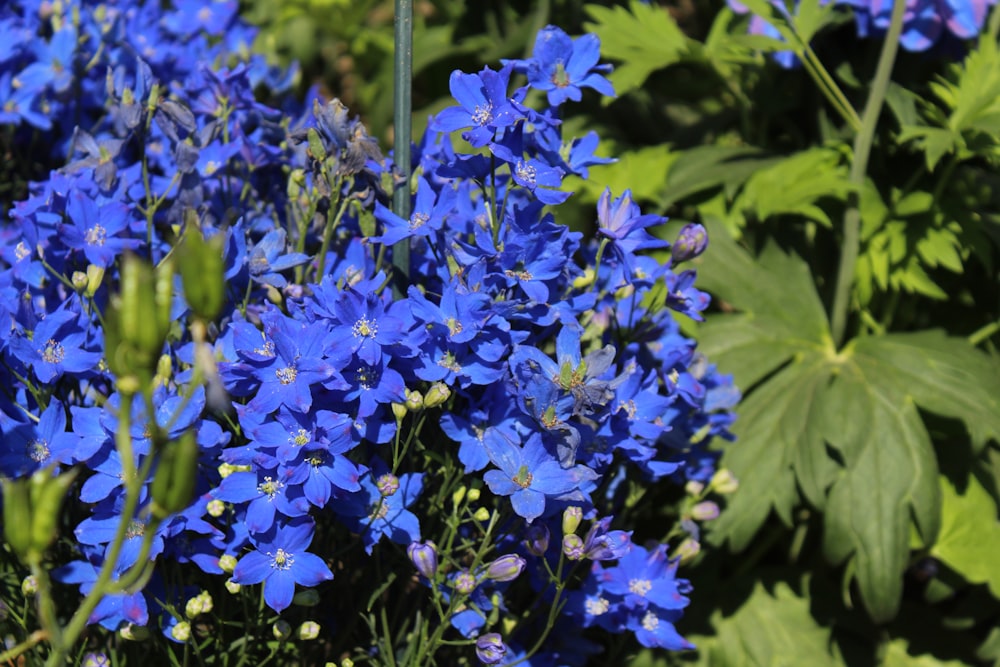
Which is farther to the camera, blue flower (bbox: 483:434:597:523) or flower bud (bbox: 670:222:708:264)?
flower bud (bbox: 670:222:708:264)

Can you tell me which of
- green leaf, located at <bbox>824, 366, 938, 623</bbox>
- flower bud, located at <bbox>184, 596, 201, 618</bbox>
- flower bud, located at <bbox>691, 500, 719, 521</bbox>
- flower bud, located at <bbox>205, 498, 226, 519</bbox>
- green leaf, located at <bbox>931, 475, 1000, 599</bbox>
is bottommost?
green leaf, located at <bbox>931, 475, 1000, 599</bbox>

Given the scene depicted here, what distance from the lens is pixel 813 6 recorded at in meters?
2.22

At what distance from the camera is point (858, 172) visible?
7.57 ft

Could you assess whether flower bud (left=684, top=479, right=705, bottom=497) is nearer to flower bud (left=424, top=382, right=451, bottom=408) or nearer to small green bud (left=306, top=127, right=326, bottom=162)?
flower bud (left=424, top=382, right=451, bottom=408)

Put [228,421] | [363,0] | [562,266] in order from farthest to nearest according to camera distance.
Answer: [363,0]
[562,266]
[228,421]

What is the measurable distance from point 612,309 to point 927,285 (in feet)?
3.20

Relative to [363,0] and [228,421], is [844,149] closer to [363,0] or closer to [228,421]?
[228,421]

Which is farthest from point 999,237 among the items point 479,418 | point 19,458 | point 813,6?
point 19,458

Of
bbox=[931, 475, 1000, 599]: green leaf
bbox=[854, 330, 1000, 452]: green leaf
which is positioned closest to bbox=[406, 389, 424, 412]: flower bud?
bbox=[854, 330, 1000, 452]: green leaf

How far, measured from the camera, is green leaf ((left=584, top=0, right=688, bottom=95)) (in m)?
2.45

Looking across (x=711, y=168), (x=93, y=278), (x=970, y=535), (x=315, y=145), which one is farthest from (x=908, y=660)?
(x=93, y=278)

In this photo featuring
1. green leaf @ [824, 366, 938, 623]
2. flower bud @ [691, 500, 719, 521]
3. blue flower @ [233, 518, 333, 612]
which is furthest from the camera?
green leaf @ [824, 366, 938, 623]

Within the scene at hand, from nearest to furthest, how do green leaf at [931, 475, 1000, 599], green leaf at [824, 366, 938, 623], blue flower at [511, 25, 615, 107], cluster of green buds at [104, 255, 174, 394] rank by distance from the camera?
cluster of green buds at [104, 255, 174, 394] < blue flower at [511, 25, 615, 107] < green leaf at [824, 366, 938, 623] < green leaf at [931, 475, 1000, 599]

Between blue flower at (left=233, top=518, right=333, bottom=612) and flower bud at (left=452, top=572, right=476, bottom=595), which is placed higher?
blue flower at (left=233, top=518, right=333, bottom=612)
